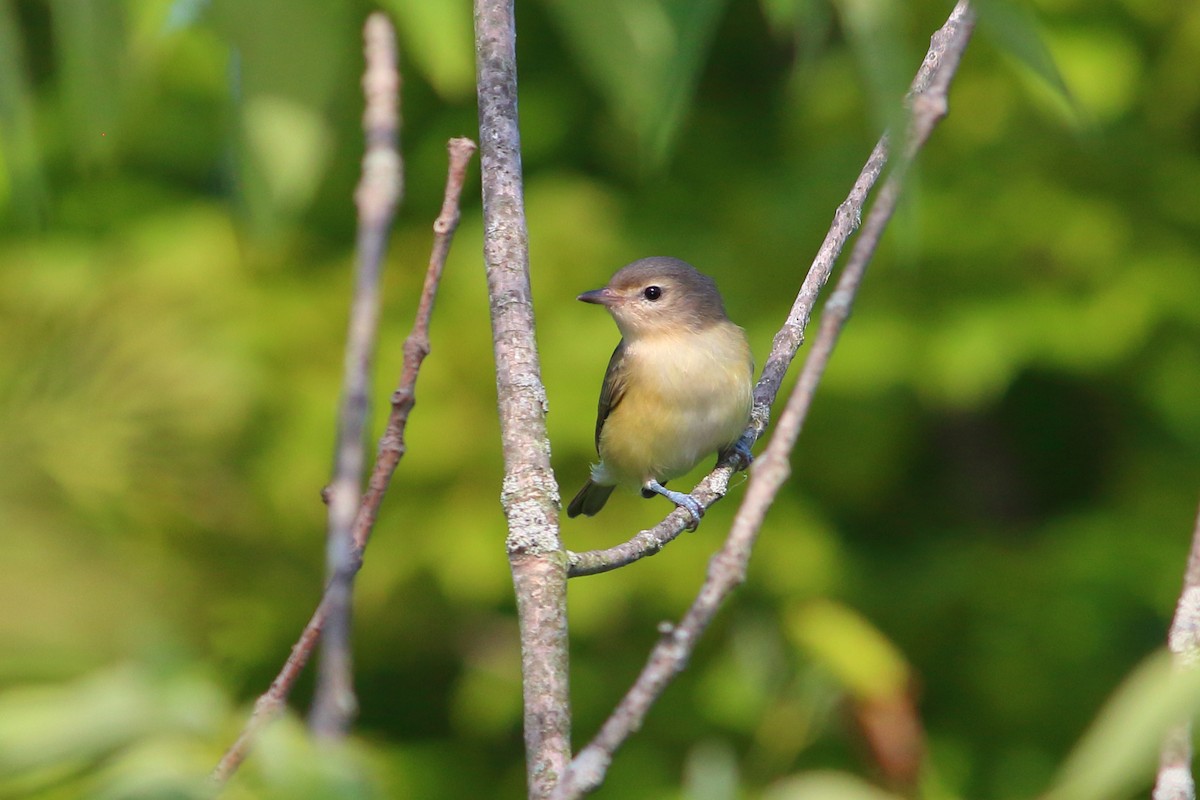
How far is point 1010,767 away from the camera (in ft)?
18.1

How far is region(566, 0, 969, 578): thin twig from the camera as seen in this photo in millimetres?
1824

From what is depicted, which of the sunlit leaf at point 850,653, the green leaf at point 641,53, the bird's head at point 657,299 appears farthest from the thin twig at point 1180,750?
the bird's head at point 657,299

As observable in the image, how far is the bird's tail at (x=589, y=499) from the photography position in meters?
4.76

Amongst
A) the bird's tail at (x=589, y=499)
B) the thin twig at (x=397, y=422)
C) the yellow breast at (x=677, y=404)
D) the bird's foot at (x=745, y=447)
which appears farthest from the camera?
the bird's tail at (x=589, y=499)

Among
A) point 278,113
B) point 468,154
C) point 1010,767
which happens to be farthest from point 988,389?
point 278,113

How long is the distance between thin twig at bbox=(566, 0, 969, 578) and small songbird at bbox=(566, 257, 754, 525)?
37.5 inches

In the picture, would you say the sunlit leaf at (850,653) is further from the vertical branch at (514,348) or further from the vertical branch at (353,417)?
the vertical branch at (353,417)

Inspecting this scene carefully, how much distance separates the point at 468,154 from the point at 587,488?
3258 millimetres

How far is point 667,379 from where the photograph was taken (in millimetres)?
4008

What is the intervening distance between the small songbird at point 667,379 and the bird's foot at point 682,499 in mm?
12

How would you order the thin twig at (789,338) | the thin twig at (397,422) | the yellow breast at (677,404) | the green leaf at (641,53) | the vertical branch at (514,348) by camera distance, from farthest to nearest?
the yellow breast at (677,404) < the thin twig at (789,338) < the vertical branch at (514,348) < the thin twig at (397,422) < the green leaf at (641,53)

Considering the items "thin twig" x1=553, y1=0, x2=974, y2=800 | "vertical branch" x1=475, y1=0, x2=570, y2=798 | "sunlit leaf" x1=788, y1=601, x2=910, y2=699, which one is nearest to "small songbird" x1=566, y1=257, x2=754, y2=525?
"sunlit leaf" x1=788, y1=601, x2=910, y2=699

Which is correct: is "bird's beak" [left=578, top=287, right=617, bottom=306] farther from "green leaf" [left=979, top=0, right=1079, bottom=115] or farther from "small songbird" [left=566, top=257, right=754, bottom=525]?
"green leaf" [left=979, top=0, right=1079, bottom=115]

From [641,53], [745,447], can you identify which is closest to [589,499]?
[745,447]
